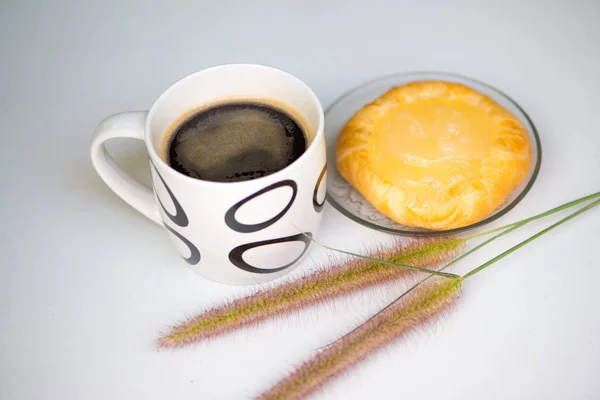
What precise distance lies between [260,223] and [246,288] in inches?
5.5

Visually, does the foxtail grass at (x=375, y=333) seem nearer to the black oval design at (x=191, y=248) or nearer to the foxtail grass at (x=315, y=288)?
the foxtail grass at (x=315, y=288)

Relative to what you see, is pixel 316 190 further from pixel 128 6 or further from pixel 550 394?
pixel 128 6

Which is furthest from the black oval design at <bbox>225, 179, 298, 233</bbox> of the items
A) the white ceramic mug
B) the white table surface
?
the white table surface

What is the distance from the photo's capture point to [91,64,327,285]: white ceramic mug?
0.70 metres

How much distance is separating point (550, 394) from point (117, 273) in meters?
0.52

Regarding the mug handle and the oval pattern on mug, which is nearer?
the oval pattern on mug

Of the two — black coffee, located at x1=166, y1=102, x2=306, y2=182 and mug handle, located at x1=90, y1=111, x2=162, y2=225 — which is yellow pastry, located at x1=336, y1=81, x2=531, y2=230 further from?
mug handle, located at x1=90, y1=111, x2=162, y2=225

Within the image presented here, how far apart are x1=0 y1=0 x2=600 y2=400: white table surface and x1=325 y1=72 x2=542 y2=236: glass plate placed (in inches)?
1.2

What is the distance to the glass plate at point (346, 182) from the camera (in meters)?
0.85

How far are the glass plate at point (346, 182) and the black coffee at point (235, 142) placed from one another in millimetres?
130

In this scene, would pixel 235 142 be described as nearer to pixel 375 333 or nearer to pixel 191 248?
pixel 191 248

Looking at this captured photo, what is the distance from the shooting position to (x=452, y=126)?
876 millimetres

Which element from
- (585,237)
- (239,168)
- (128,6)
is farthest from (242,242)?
(128,6)

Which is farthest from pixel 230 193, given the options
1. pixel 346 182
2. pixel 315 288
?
pixel 346 182
